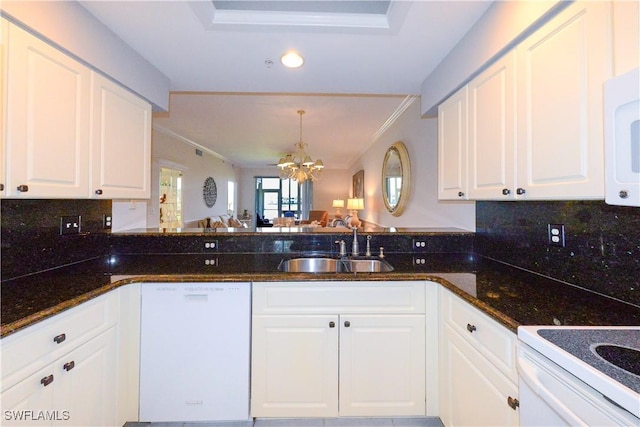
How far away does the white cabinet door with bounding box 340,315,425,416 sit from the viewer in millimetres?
1640

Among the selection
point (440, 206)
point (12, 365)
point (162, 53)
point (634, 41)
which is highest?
point (162, 53)

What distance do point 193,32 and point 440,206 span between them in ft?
7.77

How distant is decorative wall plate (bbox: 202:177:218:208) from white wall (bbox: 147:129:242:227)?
12cm

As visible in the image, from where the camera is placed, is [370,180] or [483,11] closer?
[483,11]

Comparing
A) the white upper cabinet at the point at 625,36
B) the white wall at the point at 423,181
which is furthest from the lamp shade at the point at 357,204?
the white upper cabinet at the point at 625,36

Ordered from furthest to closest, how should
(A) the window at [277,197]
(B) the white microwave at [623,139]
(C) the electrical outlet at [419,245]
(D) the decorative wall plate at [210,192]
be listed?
(A) the window at [277,197]
(D) the decorative wall plate at [210,192]
(C) the electrical outlet at [419,245]
(B) the white microwave at [623,139]

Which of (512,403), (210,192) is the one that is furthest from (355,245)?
(210,192)

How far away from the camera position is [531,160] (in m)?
1.25

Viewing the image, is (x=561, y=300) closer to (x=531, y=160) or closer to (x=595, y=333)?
(x=595, y=333)

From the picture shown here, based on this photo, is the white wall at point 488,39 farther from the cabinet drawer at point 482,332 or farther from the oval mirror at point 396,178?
the oval mirror at point 396,178

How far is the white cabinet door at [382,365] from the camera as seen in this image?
164 centimetres

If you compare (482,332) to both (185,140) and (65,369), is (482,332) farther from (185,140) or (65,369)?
(185,140)

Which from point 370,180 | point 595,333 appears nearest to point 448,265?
point 595,333

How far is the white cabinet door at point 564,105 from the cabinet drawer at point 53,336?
1.98 metres
